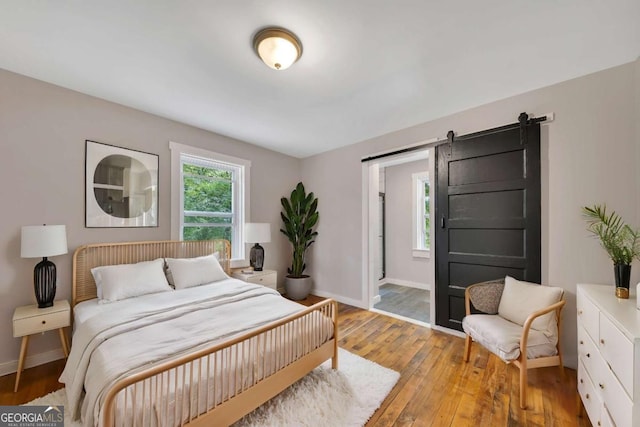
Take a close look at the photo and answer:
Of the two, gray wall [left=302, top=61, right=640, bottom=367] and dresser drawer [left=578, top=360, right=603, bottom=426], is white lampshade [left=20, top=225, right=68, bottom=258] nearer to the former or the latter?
dresser drawer [left=578, top=360, right=603, bottom=426]

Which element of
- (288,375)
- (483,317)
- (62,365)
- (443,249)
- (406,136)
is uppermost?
(406,136)

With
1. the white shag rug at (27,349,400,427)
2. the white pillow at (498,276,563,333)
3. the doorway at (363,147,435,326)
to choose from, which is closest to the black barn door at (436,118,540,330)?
the white pillow at (498,276,563,333)

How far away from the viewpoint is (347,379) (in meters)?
2.04

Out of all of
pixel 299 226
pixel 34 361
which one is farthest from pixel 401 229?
pixel 34 361

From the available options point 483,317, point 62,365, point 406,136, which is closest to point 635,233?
point 483,317

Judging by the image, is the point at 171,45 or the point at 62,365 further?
the point at 62,365

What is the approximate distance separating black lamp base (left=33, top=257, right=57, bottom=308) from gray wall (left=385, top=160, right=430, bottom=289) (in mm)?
5093

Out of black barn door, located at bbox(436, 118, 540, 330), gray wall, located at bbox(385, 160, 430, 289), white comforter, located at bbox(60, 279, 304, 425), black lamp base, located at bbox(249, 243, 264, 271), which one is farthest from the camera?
gray wall, located at bbox(385, 160, 430, 289)

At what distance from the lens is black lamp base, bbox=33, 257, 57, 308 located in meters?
2.11

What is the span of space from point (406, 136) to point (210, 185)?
9.46 feet

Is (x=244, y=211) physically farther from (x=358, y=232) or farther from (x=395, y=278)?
(x=395, y=278)

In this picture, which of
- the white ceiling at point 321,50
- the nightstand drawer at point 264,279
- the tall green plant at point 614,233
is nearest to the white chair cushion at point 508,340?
the tall green plant at point 614,233

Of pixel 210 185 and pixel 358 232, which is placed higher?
pixel 210 185

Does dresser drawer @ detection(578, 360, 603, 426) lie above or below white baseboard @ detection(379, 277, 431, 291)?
above
